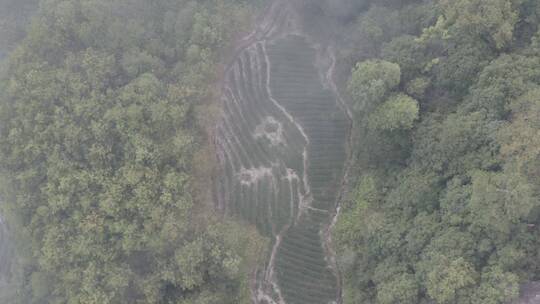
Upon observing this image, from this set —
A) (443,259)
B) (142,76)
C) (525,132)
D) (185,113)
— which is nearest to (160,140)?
(185,113)

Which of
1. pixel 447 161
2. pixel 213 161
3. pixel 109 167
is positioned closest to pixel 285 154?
pixel 213 161

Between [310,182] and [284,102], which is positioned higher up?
[284,102]

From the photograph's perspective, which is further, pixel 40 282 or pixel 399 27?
pixel 399 27

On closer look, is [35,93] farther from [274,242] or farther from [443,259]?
[443,259]

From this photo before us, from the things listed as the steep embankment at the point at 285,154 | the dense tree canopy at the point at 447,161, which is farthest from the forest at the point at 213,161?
the steep embankment at the point at 285,154

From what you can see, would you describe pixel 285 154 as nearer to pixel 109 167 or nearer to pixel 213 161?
pixel 213 161

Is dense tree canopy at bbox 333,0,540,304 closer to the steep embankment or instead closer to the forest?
the forest
